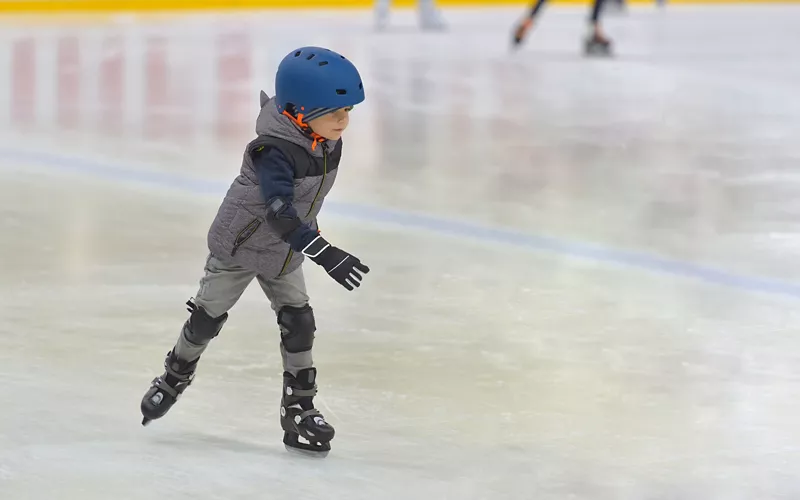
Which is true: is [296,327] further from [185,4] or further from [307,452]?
[185,4]

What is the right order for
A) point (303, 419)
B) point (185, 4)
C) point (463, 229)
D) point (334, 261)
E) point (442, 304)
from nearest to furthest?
1. point (334, 261)
2. point (303, 419)
3. point (442, 304)
4. point (463, 229)
5. point (185, 4)

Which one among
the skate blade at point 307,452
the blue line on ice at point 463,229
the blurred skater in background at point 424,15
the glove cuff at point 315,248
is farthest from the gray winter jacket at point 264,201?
the blurred skater in background at point 424,15

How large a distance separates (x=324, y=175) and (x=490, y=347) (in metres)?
1.18

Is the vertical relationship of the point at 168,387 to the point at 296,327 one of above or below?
below

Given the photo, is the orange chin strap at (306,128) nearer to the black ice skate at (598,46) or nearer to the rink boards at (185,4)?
the black ice skate at (598,46)

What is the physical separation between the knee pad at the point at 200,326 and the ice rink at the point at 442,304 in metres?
0.21

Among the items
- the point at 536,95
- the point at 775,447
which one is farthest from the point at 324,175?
the point at 536,95

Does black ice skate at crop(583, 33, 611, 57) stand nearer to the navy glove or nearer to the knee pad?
the knee pad

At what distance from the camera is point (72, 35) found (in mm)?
15352

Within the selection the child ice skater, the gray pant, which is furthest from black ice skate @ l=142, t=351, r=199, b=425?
the gray pant

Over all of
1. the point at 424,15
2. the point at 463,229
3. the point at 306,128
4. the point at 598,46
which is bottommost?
the point at 424,15

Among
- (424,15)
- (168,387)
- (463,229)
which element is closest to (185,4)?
(424,15)

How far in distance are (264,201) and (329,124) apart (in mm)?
185

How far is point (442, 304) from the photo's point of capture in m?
4.55
